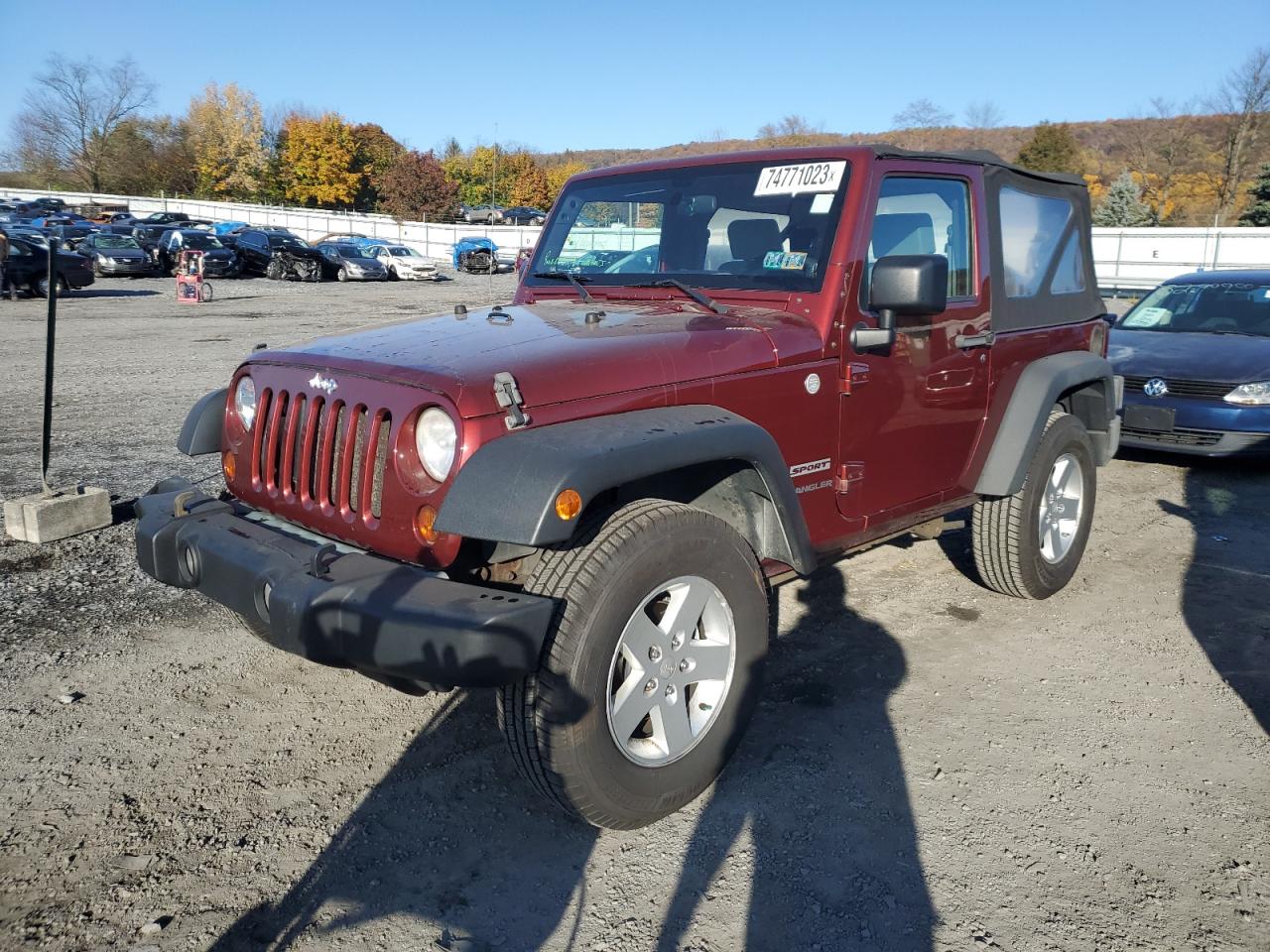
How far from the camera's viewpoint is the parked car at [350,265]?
32.8 metres

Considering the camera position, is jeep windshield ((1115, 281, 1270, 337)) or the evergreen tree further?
the evergreen tree

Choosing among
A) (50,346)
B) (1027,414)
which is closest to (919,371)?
(1027,414)

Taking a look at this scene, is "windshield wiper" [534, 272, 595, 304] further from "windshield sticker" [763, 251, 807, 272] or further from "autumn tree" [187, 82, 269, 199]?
"autumn tree" [187, 82, 269, 199]

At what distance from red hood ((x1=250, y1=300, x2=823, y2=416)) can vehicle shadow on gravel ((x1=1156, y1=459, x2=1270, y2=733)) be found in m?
2.46

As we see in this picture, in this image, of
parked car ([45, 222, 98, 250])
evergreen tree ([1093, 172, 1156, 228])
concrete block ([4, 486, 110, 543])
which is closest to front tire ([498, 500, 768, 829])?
concrete block ([4, 486, 110, 543])

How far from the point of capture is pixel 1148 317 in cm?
945

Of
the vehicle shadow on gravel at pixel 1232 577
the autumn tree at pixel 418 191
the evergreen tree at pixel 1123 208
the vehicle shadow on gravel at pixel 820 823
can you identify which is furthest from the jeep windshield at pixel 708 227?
the autumn tree at pixel 418 191

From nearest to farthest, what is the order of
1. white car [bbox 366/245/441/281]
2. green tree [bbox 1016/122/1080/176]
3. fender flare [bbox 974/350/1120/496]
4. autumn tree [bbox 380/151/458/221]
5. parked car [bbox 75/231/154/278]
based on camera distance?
1. fender flare [bbox 974/350/1120/496]
2. parked car [bbox 75/231/154/278]
3. white car [bbox 366/245/441/281]
4. green tree [bbox 1016/122/1080/176]
5. autumn tree [bbox 380/151/458/221]

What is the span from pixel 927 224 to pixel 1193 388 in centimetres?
498

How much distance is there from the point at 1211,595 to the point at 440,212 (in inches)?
2710

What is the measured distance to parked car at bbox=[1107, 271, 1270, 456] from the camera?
763 cm

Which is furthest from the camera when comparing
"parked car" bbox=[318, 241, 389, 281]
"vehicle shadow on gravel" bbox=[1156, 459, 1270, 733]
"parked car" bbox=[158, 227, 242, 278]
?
"parked car" bbox=[318, 241, 389, 281]

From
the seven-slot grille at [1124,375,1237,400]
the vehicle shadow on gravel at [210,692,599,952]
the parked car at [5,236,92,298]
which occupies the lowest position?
the vehicle shadow on gravel at [210,692,599,952]

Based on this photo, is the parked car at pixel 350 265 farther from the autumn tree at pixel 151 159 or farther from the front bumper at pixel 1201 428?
the autumn tree at pixel 151 159
